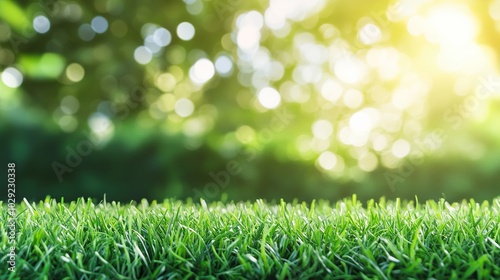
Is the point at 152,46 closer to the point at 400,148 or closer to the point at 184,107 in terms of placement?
the point at 184,107

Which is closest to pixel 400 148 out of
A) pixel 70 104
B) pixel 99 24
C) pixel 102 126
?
pixel 102 126

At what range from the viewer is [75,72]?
29.5ft

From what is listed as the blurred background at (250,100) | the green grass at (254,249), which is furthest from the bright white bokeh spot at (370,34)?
the green grass at (254,249)

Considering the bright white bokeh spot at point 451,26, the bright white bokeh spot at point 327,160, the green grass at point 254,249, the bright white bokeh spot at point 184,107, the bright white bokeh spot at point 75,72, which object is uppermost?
the bright white bokeh spot at point 451,26

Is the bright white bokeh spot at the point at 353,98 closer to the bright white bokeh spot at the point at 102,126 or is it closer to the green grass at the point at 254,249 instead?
the bright white bokeh spot at the point at 102,126

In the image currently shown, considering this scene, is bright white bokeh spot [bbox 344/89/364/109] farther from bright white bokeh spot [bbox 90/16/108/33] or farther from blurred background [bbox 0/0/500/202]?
bright white bokeh spot [bbox 90/16/108/33]

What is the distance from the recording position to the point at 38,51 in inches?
334

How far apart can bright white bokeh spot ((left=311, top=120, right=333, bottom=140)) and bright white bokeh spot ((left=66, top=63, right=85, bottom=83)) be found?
12.5 feet

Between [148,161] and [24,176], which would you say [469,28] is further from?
[24,176]

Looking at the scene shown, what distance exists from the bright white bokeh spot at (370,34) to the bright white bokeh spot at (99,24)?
403 cm

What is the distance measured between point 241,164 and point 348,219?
4369 mm

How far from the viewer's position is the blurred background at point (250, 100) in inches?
257

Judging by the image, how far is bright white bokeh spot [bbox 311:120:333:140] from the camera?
26.0 ft

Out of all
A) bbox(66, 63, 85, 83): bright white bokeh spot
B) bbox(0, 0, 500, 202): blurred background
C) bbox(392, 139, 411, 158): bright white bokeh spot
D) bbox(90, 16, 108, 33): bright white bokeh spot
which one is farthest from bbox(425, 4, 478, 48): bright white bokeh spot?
bbox(66, 63, 85, 83): bright white bokeh spot
